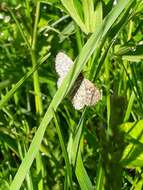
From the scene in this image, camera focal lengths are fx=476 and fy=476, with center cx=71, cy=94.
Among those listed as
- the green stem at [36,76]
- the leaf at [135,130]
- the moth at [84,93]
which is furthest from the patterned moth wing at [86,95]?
the green stem at [36,76]

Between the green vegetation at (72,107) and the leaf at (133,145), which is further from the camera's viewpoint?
the leaf at (133,145)

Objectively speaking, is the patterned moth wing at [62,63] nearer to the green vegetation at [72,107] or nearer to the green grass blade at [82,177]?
the green vegetation at [72,107]

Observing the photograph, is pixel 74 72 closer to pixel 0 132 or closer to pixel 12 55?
pixel 0 132

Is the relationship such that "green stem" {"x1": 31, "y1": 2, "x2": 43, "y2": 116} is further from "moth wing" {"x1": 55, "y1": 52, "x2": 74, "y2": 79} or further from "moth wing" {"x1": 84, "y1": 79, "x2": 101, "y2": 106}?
"moth wing" {"x1": 84, "y1": 79, "x2": 101, "y2": 106}

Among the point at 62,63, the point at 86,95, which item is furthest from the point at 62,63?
the point at 86,95

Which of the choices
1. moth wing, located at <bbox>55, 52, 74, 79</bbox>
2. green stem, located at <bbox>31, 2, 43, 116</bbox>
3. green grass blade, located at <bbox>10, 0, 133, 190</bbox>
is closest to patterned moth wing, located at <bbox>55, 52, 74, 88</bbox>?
moth wing, located at <bbox>55, 52, 74, 79</bbox>

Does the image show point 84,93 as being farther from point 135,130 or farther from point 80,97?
point 135,130
